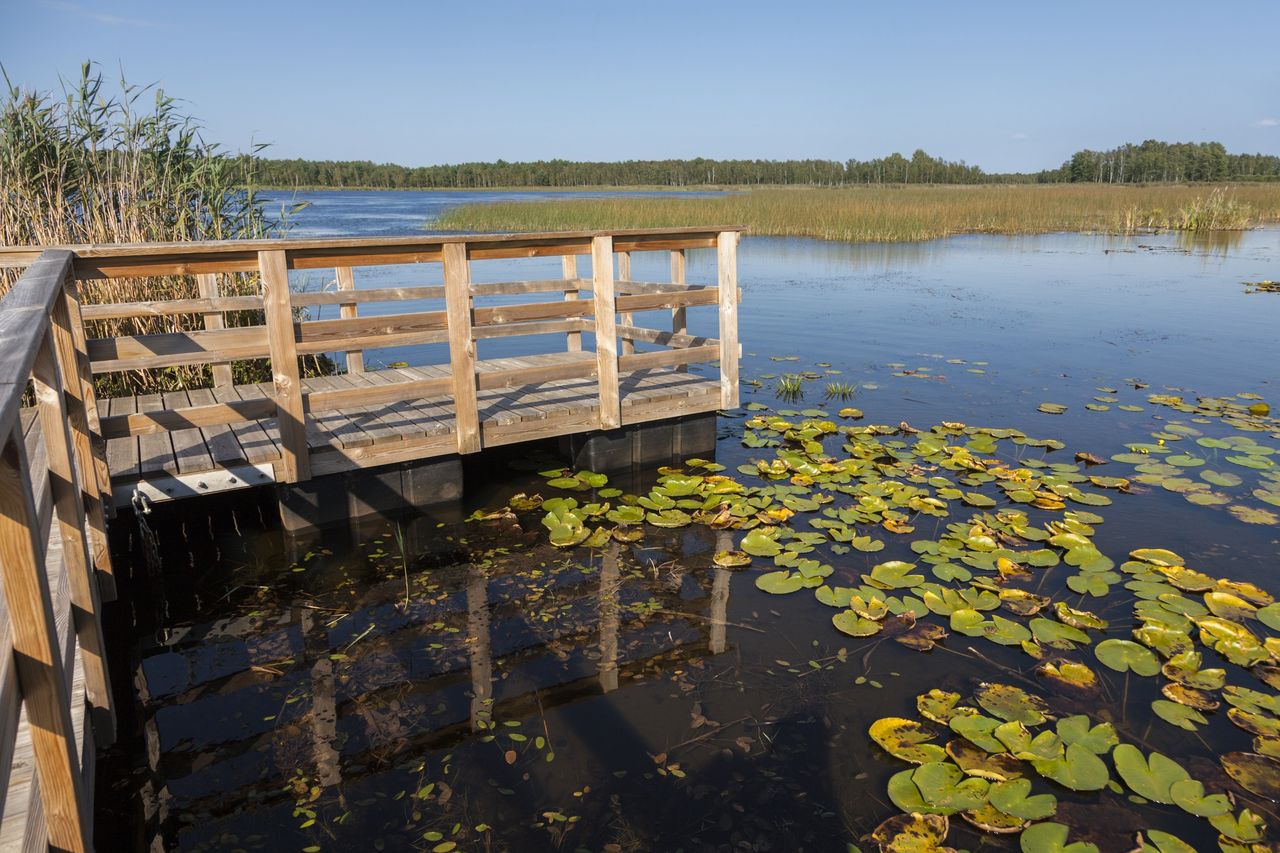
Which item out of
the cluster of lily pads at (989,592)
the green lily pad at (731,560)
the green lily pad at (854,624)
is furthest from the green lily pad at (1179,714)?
the green lily pad at (731,560)

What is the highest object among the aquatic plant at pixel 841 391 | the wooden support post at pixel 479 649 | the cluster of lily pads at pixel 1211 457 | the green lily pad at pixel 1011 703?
the aquatic plant at pixel 841 391

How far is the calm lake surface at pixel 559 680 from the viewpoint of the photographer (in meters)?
2.57

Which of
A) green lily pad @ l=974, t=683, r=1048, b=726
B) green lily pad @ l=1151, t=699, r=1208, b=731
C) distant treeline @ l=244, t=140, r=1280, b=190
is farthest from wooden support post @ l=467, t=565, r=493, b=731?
distant treeline @ l=244, t=140, r=1280, b=190

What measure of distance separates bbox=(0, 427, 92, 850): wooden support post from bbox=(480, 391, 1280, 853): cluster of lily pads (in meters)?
2.11

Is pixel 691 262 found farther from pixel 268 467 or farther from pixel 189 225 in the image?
pixel 268 467

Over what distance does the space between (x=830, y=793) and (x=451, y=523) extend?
9.81 feet

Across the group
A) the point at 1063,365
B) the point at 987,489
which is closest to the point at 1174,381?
the point at 1063,365

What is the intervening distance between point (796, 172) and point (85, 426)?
80.9 meters

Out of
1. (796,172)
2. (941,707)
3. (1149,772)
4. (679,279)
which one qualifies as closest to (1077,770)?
(1149,772)

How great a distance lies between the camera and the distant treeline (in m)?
61.9

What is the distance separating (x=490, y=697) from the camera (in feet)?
10.5

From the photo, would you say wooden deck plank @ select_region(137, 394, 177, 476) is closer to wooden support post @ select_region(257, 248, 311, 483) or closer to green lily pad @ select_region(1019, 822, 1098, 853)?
wooden support post @ select_region(257, 248, 311, 483)

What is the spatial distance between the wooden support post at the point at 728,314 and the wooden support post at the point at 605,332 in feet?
2.92

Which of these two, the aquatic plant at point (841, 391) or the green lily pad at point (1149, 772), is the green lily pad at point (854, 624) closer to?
the green lily pad at point (1149, 772)
